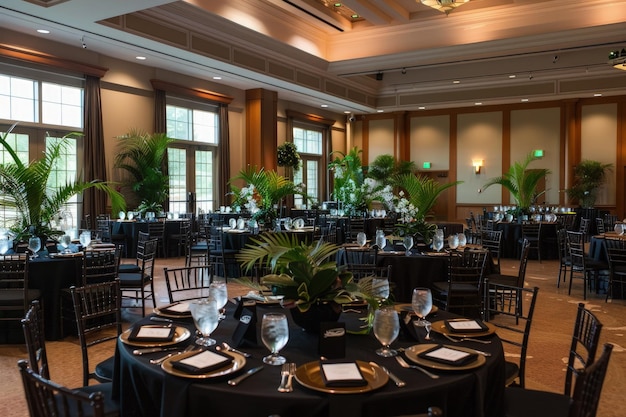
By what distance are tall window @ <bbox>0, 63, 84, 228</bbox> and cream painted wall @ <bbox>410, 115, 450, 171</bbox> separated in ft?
37.8

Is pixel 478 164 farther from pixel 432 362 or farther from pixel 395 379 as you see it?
pixel 395 379

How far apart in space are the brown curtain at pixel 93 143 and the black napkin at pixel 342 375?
9659mm

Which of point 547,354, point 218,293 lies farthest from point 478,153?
point 218,293

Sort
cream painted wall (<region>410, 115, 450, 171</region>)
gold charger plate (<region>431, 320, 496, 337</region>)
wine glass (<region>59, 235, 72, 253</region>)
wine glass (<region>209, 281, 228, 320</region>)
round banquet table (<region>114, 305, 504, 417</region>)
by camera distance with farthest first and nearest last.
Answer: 1. cream painted wall (<region>410, 115, 450, 171</region>)
2. wine glass (<region>59, 235, 72, 253</region>)
3. wine glass (<region>209, 281, 228, 320</region>)
4. gold charger plate (<region>431, 320, 496, 337</region>)
5. round banquet table (<region>114, 305, 504, 417</region>)

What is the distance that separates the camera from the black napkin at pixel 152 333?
7.98 feet

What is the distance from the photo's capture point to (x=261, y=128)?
14336mm

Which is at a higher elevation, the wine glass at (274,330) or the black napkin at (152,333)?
the wine glass at (274,330)

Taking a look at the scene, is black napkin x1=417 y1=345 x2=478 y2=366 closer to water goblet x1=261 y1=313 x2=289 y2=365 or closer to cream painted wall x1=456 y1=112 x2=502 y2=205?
water goblet x1=261 y1=313 x2=289 y2=365

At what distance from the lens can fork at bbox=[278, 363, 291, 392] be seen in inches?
74.8

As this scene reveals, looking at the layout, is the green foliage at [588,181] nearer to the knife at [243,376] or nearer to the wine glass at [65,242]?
the wine glass at [65,242]

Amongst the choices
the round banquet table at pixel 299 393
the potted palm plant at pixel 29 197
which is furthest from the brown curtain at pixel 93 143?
the round banquet table at pixel 299 393

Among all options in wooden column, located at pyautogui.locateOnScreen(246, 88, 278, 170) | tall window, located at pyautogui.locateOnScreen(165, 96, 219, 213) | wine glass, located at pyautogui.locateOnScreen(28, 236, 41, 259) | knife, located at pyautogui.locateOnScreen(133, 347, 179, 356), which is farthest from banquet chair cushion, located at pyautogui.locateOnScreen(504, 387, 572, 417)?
wooden column, located at pyautogui.locateOnScreen(246, 88, 278, 170)

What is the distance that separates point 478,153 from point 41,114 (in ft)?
43.0

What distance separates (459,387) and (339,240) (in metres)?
9.33
